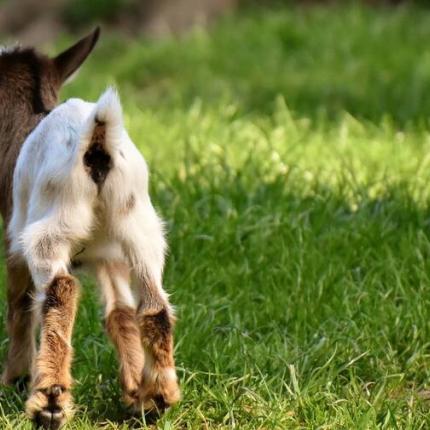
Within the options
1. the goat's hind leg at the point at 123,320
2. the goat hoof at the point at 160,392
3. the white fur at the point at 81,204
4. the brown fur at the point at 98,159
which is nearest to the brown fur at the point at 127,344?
the goat's hind leg at the point at 123,320

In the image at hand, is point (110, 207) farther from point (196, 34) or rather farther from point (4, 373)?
point (196, 34)

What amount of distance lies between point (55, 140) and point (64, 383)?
0.89 meters

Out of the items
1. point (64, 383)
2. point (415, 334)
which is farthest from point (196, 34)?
point (64, 383)

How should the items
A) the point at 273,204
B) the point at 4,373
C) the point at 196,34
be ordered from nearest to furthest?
the point at 4,373, the point at 273,204, the point at 196,34

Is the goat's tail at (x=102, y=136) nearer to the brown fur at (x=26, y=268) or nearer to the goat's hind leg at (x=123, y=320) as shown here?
the brown fur at (x=26, y=268)

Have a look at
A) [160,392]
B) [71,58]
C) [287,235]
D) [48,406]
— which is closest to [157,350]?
[160,392]

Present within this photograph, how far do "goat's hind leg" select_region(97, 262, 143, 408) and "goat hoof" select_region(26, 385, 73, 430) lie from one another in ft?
1.42

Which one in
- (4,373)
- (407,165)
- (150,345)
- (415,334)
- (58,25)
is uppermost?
(150,345)

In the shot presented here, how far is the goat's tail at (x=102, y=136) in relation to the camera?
4.39m

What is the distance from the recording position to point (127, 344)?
4848 millimetres

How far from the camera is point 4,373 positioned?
17.1 feet

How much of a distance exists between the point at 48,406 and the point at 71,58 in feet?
6.21

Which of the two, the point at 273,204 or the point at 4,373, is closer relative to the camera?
the point at 4,373

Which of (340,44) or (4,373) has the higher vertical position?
(4,373)
